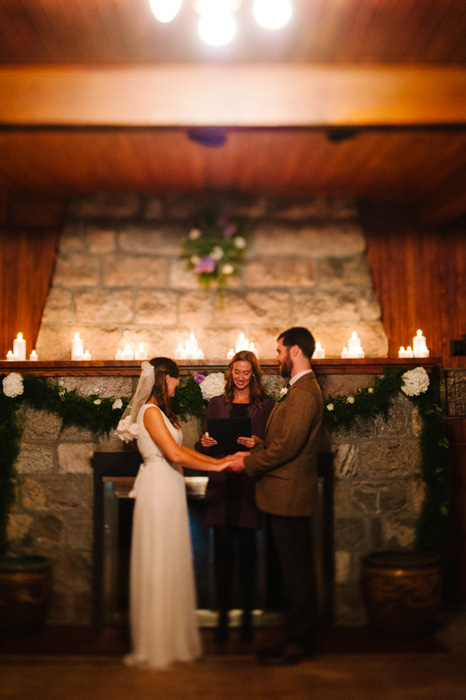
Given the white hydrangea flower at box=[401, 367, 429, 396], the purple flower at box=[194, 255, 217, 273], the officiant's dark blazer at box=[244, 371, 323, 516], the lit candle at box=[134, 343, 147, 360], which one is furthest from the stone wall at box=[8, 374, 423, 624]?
the purple flower at box=[194, 255, 217, 273]

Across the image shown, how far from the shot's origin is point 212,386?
13.2ft

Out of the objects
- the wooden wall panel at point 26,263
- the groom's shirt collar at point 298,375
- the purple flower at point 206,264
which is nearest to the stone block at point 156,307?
the purple flower at point 206,264

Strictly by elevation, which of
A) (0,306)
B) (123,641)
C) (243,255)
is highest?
(243,255)

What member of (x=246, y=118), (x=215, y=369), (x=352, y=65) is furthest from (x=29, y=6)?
(x=215, y=369)

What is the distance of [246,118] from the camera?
324cm

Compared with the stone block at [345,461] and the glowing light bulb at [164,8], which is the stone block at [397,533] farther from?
the glowing light bulb at [164,8]

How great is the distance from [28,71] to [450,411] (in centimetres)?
340

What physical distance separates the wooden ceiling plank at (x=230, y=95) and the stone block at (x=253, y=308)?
187 centimetres

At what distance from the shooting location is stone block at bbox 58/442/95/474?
4.09 metres

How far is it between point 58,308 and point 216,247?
136 cm

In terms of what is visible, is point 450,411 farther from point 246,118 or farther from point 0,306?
point 0,306

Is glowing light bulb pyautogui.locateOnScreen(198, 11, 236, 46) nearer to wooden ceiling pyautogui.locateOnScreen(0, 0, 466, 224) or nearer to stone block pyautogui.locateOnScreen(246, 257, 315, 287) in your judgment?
wooden ceiling pyautogui.locateOnScreen(0, 0, 466, 224)

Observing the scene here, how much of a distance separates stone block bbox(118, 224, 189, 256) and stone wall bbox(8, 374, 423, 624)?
51.4 inches

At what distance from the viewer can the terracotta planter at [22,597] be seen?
11.6ft
